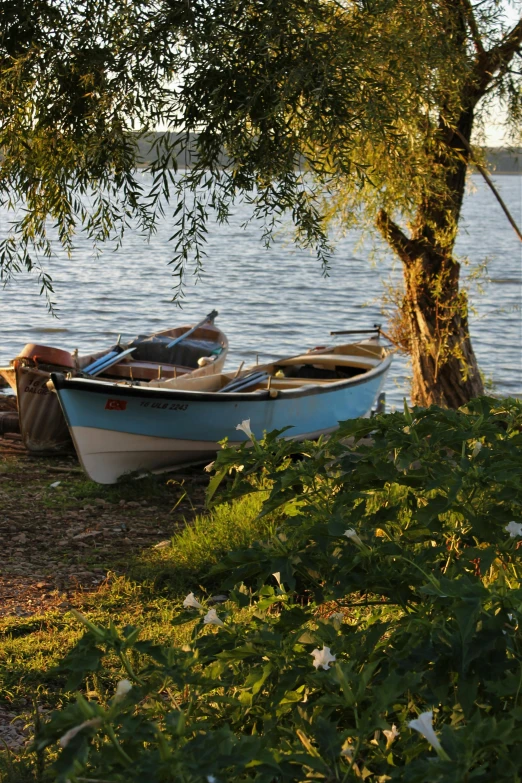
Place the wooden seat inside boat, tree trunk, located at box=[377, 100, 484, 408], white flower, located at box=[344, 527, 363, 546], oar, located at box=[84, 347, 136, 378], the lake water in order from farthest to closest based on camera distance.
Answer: the lake water
the wooden seat inside boat
oar, located at box=[84, 347, 136, 378]
tree trunk, located at box=[377, 100, 484, 408]
white flower, located at box=[344, 527, 363, 546]

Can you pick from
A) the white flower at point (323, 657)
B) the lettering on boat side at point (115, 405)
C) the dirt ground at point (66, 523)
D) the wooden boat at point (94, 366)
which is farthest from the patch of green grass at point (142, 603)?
the wooden boat at point (94, 366)

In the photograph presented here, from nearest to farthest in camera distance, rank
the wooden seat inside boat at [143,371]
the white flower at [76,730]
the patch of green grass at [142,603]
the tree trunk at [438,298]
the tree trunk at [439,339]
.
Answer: the white flower at [76,730], the patch of green grass at [142,603], the tree trunk at [438,298], the tree trunk at [439,339], the wooden seat inside boat at [143,371]

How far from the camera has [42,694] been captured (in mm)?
4395

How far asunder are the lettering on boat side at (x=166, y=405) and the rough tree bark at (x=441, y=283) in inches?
134

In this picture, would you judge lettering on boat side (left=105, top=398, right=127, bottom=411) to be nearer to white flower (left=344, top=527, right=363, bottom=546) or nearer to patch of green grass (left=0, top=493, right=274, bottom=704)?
patch of green grass (left=0, top=493, right=274, bottom=704)

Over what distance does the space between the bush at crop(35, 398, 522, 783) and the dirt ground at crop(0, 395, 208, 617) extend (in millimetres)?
3277

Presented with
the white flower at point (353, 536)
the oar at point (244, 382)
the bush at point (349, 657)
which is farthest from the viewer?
the oar at point (244, 382)

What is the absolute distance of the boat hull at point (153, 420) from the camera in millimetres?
9859

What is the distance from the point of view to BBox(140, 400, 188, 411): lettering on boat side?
32.8 feet

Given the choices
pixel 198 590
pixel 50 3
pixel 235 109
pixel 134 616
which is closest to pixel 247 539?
pixel 198 590

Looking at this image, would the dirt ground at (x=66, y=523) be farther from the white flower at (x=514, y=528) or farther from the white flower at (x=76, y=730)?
the white flower at (x=76, y=730)

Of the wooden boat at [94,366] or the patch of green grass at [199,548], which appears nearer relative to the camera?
the patch of green grass at [199,548]

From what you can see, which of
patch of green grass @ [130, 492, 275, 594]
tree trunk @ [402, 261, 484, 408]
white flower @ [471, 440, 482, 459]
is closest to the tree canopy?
patch of green grass @ [130, 492, 275, 594]

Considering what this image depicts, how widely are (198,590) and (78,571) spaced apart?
122cm
